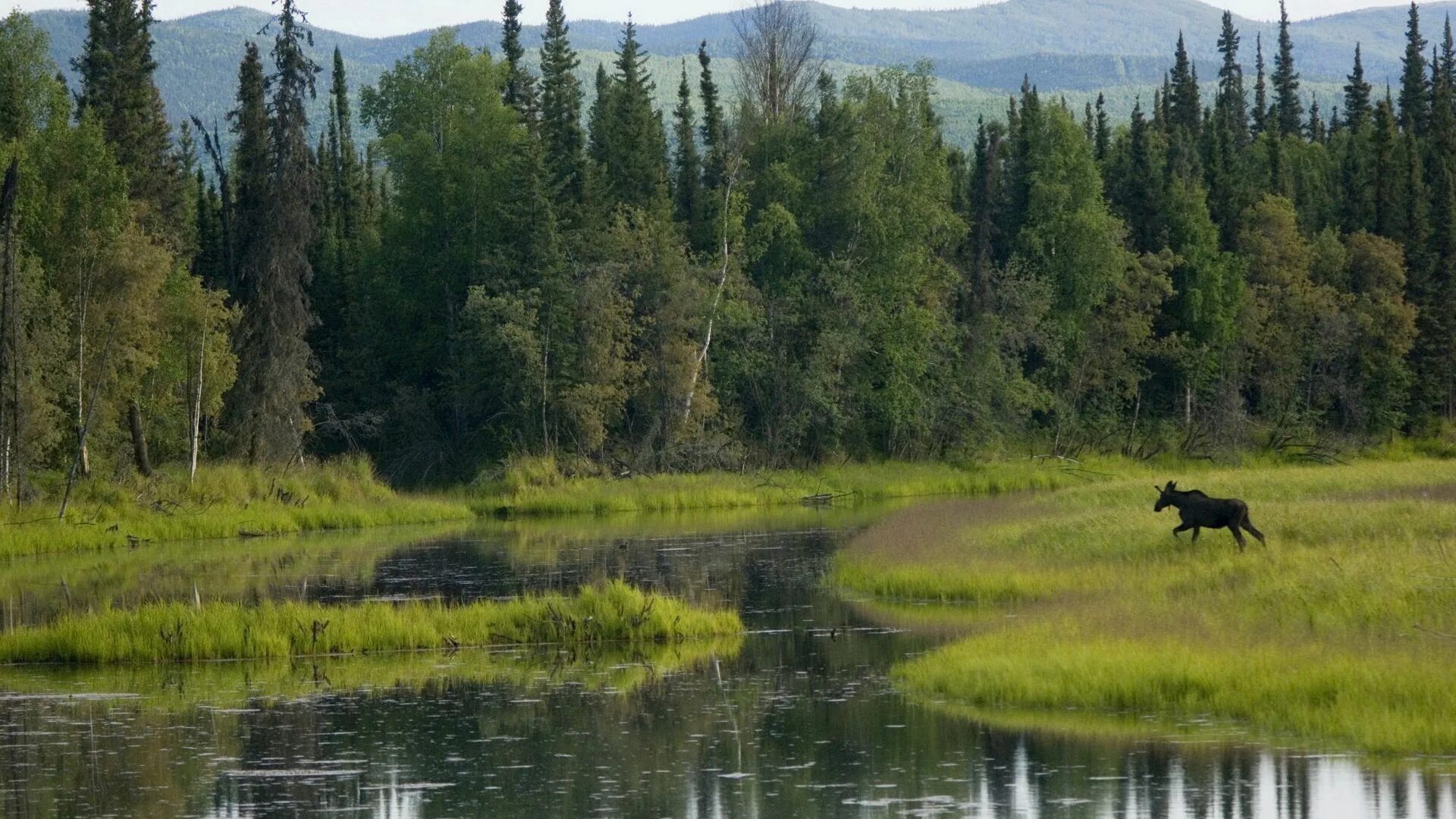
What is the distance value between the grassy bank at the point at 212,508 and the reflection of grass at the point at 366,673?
20.1 meters

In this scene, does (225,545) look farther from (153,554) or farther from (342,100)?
(342,100)

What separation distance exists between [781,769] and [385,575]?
21.6 metres

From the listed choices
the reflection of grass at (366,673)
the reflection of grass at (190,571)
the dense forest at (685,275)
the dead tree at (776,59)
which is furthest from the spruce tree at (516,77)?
the reflection of grass at (366,673)

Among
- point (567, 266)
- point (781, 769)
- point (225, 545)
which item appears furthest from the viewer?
point (567, 266)


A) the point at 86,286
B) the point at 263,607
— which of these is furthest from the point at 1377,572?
the point at 86,286

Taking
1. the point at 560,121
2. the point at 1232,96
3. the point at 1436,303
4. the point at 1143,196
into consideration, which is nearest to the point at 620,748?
the point at 560,121

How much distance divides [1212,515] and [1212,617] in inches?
271

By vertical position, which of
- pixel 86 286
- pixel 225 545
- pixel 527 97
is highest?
pixel 527 97

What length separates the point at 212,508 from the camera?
52156mm

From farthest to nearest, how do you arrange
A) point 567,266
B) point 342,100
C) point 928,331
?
point 342,100 → point 928,331 → point 567,266

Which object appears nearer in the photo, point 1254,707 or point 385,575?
point 1254,707

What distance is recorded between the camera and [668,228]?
7094 cm

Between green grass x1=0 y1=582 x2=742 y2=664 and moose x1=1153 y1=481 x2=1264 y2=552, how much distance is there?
859 cm

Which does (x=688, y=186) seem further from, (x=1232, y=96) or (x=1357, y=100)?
(x=1232, y=96)
